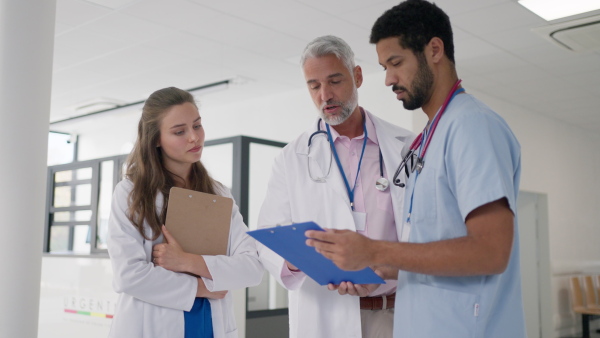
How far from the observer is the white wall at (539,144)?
705cm

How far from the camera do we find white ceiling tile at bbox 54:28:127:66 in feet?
17.3

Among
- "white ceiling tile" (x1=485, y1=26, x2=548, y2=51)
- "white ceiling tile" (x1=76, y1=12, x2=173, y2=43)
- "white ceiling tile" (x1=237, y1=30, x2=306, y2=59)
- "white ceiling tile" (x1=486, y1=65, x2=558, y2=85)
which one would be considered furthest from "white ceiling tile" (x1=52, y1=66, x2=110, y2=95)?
"white ceiling tile" (x1=486, y1=65, x2=558, y2=85)

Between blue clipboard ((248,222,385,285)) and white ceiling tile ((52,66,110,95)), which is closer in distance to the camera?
blue clipboard ((248,222,385,285))

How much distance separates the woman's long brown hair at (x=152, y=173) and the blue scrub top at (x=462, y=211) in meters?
0.86

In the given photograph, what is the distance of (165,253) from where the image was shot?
68.7 inches

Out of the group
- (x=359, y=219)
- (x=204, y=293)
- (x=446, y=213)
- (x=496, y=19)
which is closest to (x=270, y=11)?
(x=496, y=19)

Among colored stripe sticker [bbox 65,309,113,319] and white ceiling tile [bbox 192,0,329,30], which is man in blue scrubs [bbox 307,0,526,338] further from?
colored stripe sticker [bbox 65,309,113,319]

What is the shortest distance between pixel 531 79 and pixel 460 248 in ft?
19.3

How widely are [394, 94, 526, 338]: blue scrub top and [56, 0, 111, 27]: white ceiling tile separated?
399cm

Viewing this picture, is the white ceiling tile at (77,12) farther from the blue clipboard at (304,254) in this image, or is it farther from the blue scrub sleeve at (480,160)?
the blue scrub sleeve at (480,160)

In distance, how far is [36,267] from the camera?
10.0 ft

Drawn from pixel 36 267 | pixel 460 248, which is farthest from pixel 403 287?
pixel 36 267

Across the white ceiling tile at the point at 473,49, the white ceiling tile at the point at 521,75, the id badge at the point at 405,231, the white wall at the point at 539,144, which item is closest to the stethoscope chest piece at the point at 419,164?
the id badge at the point at 405,231

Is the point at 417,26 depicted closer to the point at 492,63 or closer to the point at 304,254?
the point at 304,254
